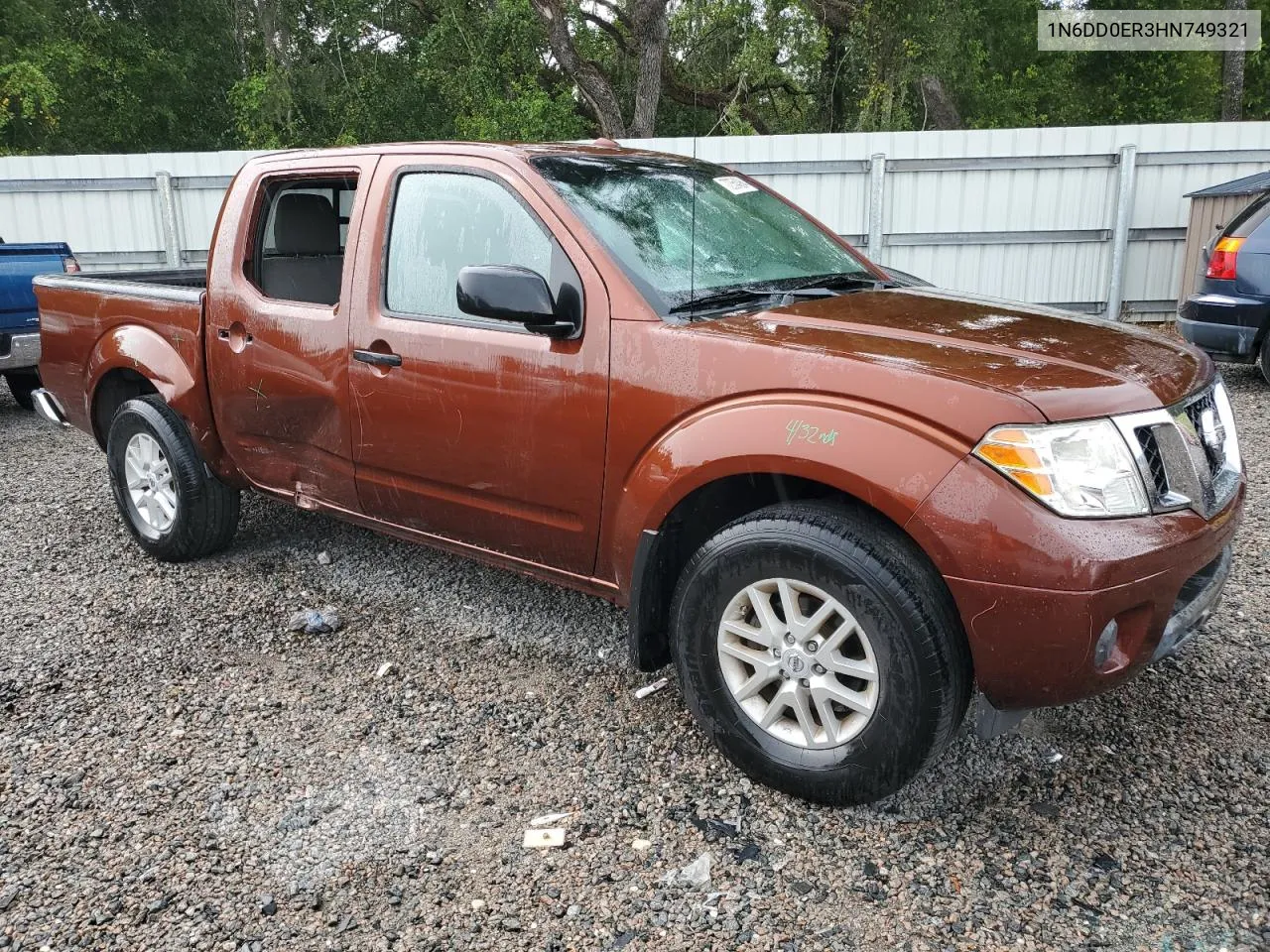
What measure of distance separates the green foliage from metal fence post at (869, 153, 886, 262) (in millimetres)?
6723

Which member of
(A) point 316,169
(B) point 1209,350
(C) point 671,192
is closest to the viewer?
(C) point 671,192

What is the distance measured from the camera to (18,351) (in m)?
7.71

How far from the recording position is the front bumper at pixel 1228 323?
7.48 metres

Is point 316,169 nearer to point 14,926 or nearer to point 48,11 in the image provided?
point 14,926

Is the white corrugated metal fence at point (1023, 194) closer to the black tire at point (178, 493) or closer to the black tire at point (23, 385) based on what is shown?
A: the black tire at point (23, 385)

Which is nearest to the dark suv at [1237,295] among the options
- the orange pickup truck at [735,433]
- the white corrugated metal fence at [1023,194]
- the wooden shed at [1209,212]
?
the wooden shed at [1209,212]

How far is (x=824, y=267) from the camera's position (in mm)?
3676

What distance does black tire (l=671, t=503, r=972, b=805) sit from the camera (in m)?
2.52

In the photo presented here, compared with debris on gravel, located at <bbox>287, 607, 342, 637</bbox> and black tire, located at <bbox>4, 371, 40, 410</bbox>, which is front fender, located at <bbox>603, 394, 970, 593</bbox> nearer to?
debris on gravel, located at <bbox>287, 607, 342, 637</bbox>

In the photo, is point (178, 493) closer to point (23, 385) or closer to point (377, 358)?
point (377, 358)

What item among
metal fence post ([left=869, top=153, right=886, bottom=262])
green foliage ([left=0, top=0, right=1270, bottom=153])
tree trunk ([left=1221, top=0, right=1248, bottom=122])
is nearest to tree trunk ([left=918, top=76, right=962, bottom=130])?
green foliage ([left=0, top=0, right=1270, bottom=153])

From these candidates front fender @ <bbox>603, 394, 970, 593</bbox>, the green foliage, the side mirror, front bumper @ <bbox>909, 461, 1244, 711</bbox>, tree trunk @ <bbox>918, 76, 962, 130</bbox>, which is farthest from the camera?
tree trunk @ <bbox>918, 76, 962, 130</bbox>

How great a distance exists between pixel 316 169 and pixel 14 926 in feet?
9.10

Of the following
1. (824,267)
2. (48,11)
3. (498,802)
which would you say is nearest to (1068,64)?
(48,11)
